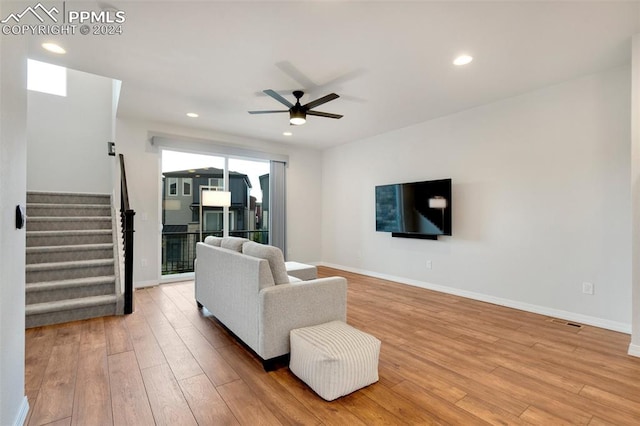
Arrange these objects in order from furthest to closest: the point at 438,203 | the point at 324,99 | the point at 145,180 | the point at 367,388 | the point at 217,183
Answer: the point at 217,183, the point at 145,180, the point at 438,203, the point at 324,99, the point at 367,388

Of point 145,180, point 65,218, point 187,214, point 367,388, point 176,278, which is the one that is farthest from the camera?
point 187,214

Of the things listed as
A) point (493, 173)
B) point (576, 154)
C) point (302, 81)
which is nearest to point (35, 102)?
point (302, 81)

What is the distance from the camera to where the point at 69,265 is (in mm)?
3564

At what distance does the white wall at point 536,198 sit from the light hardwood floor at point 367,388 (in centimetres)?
54

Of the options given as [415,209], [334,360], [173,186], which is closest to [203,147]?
[173,186]

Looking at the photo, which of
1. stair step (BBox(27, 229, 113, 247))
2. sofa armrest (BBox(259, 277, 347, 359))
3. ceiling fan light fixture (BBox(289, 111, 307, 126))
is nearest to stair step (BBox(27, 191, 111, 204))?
stair step (BBox(27, 229, 113, 247))

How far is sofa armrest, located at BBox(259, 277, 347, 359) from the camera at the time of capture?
217 centimetres

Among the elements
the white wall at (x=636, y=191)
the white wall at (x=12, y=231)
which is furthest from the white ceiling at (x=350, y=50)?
the white wall at (x=12, y=231)

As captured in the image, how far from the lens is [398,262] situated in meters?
5.19

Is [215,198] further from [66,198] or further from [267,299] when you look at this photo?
[267,299]

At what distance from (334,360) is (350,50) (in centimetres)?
260

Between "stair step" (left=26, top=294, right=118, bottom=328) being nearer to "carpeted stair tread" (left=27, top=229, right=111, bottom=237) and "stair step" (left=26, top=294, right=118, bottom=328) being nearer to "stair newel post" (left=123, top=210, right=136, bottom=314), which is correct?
"stair newel post" (left=123, top=210, right=136, bottom=314)

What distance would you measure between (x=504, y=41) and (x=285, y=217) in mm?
4671

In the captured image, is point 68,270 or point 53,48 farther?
point 68,270
